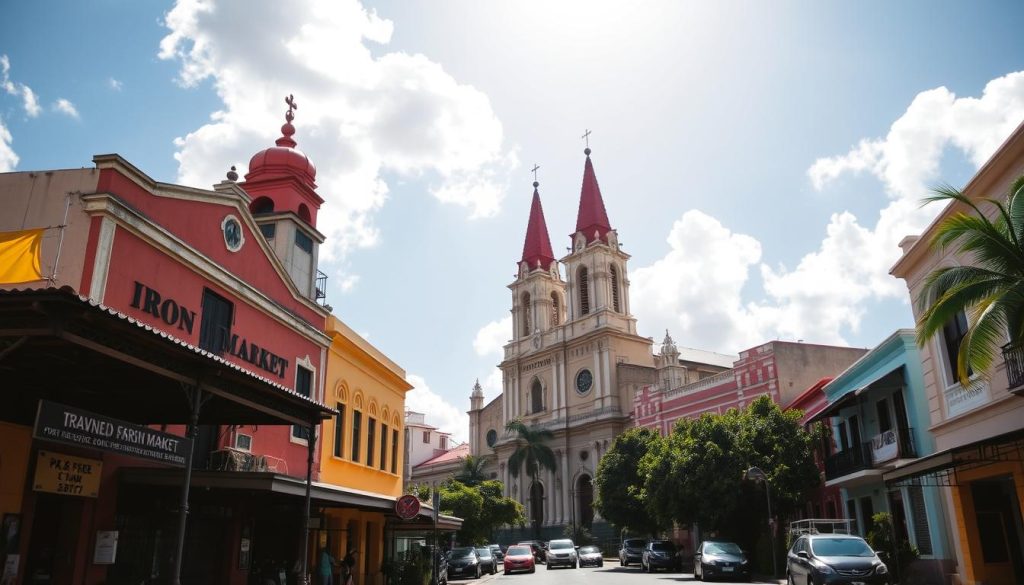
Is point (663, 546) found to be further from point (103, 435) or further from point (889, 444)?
point (103, 435)

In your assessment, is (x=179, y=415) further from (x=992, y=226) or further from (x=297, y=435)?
(x=992, y=226)

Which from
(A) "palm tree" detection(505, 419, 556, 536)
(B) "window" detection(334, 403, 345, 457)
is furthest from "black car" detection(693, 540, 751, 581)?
(A) "palm tree" detection(505, 419, 556, 536)

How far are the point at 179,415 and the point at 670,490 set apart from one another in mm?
23127

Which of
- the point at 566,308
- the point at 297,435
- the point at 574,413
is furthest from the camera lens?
the point at 566,308

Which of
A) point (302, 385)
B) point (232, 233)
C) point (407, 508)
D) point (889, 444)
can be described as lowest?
point (407, 508)

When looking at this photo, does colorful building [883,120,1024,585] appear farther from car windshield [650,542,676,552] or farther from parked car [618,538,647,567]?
parked car [618,538,647,567]

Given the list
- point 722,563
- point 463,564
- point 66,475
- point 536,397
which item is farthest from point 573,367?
point 66,475

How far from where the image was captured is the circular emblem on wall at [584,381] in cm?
6412

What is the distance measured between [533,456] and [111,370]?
54.1 metres

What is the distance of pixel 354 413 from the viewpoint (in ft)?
77.6

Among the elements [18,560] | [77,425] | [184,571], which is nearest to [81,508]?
[18,560]

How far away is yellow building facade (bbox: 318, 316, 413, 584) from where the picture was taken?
21.6 metres

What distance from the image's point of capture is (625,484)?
45281 mm

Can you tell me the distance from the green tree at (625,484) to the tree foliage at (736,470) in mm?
10800
